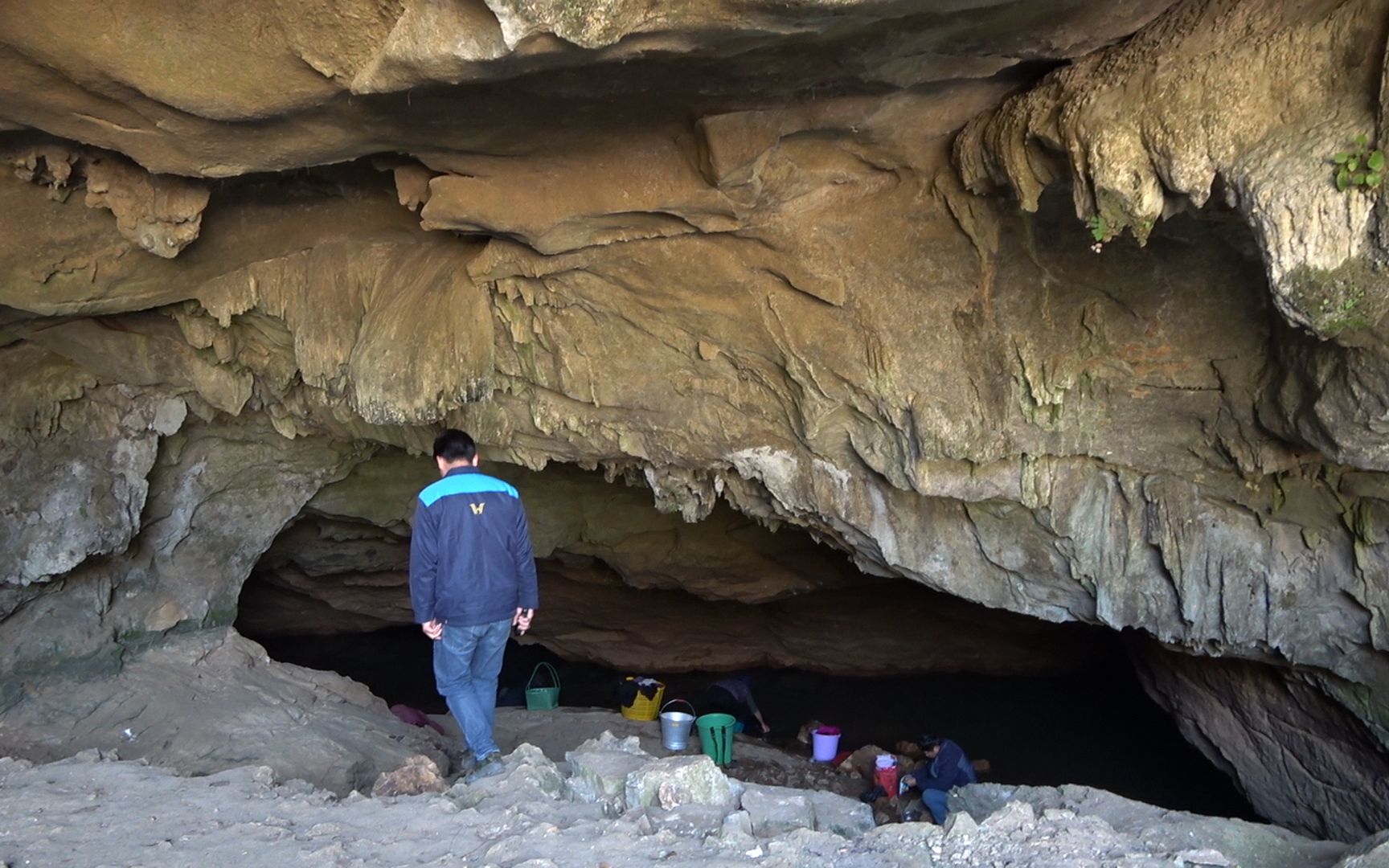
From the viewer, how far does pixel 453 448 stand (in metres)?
4.45

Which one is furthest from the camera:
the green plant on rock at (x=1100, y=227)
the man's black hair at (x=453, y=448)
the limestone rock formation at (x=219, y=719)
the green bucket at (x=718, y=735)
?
the green bucket at (x=718, y=735)

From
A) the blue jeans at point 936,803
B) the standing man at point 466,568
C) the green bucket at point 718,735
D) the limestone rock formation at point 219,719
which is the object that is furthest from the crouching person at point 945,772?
the standing man at point 466,568

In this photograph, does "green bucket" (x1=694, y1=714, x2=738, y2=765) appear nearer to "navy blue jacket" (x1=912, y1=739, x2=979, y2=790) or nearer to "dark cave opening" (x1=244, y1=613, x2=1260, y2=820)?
"navy blue jacket" (x1=912, y1=739, x2=979, y2=790)

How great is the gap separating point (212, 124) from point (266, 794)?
2.76 metres

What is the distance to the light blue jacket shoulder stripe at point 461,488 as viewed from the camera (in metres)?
4.34

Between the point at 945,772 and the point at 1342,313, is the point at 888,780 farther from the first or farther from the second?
the point at 1342,313

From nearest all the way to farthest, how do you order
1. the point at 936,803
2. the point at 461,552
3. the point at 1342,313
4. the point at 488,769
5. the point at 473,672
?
1. the point at 1342,313
2. the point at 488,769
3. the point at 461,552
4. the point at 473,672
5. the point at 936,803

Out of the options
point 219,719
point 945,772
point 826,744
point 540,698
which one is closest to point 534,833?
point 219,719

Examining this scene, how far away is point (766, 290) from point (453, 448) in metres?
1.90

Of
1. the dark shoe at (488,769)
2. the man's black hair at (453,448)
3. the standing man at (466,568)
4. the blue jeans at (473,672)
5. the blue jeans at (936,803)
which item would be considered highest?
the man's black hair at (453,448)

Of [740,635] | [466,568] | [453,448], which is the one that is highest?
[453,448]

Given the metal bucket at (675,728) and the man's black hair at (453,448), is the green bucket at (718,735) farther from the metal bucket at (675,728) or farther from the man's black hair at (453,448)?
the man's black hair at (453,448)

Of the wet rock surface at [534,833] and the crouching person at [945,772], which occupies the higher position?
the wet rock surface at [534,833]

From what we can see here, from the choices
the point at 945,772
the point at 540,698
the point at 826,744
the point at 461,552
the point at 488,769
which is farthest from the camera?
the point at 540,698
